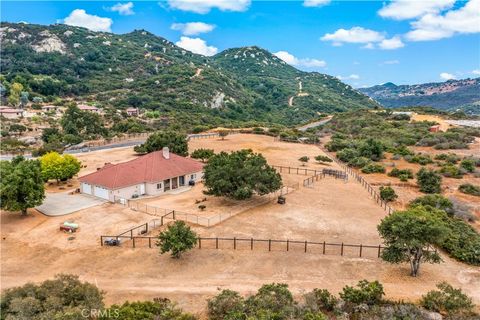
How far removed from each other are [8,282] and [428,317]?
21004 mm

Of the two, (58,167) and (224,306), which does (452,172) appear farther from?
(58,167)

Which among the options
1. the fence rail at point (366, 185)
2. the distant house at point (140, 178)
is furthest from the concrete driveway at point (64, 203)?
the fence rail at point (366, 185)

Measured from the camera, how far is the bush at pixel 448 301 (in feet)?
51.6

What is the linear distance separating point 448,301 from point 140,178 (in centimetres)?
2775

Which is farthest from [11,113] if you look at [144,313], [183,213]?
[144,313]

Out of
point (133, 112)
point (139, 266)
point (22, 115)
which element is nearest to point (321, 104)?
point (133, 112)

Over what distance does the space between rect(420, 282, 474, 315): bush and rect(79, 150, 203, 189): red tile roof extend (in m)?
25.9

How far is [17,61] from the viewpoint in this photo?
429 feet

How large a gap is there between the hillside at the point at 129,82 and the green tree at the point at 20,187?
72.4m

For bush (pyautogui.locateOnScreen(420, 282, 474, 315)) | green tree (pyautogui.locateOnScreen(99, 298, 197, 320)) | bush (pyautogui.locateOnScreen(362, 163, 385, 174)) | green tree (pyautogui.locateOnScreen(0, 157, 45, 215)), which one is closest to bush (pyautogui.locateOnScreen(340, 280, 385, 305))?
bush (pyautogui.locateOnScreen(420, 282, 474, 315))

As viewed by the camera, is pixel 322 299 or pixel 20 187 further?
pixel 20 187

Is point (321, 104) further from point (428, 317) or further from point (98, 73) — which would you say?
point (428, 317)

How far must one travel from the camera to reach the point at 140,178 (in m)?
35.0

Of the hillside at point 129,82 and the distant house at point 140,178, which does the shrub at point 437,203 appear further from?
the hillside at point 129,82
